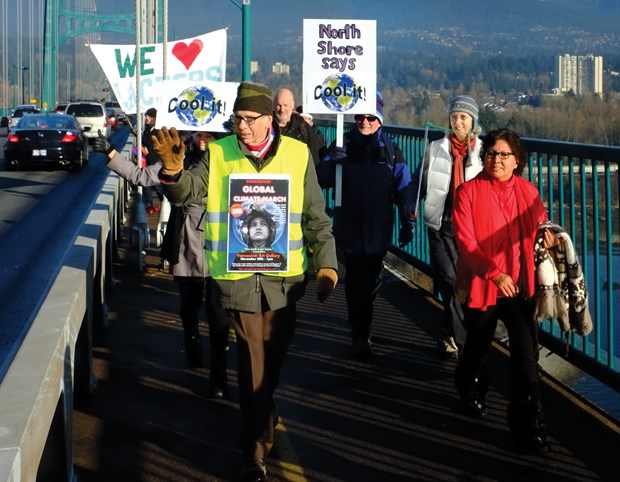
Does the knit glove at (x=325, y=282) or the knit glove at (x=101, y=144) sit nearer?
the knit glove at (x=325, y=282)

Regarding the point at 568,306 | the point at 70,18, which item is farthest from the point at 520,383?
the point at 70,18

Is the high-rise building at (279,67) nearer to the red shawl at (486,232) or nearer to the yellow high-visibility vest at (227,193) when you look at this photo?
the red shawl at (486,232)

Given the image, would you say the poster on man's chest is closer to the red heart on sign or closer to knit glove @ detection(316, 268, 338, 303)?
knit glove @ detection(316, 268, 338, 303)

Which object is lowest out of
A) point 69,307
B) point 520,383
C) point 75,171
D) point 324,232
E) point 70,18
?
point 520,383

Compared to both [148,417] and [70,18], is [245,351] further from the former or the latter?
[70,18]

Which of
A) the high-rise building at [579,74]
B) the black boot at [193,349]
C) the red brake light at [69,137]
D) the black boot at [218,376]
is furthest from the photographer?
the high-rise building at [579,74]

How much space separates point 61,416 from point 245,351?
1048mm

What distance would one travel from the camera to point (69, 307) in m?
5.86

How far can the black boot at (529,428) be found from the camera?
5.96m

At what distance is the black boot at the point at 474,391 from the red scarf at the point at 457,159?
1.51 m

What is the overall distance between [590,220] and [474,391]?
1.30 meters

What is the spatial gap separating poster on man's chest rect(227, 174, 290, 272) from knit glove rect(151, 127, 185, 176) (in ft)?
→ 1.34

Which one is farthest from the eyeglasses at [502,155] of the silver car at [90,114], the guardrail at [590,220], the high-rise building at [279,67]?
the silver car at [90,114]

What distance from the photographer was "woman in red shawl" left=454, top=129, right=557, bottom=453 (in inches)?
244
